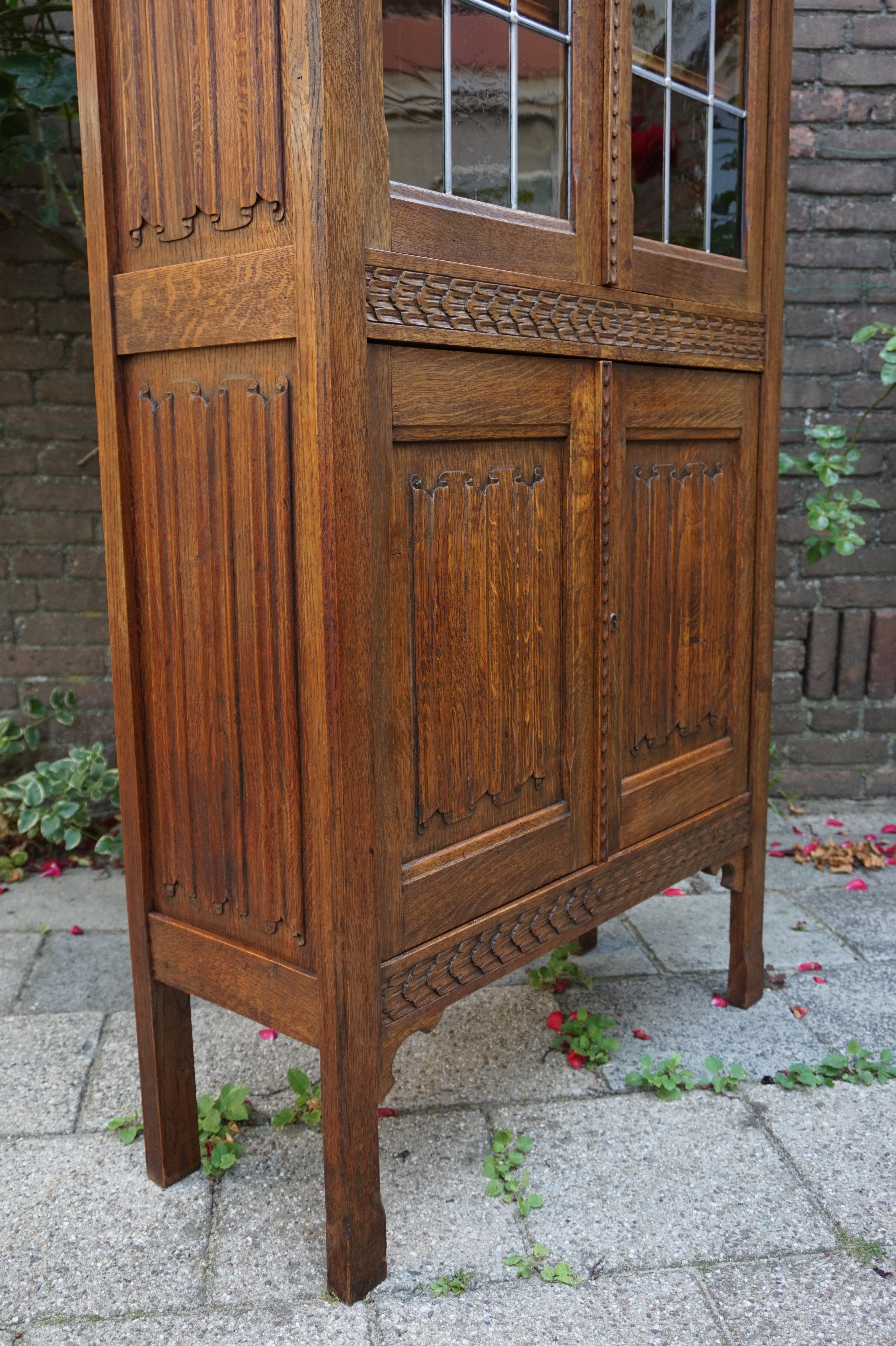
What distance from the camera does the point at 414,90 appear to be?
1.49 metres

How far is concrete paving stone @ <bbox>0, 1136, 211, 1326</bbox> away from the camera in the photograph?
160 cm

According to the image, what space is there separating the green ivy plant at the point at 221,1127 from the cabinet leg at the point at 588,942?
1004 mm

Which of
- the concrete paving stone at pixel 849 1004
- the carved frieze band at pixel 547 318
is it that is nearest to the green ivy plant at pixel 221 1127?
the concrete paving stone at pixel 849 1004

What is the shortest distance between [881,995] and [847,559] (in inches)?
64.4

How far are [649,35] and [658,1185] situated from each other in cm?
199

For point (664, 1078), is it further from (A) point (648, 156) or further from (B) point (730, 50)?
(B) point (730, 50)

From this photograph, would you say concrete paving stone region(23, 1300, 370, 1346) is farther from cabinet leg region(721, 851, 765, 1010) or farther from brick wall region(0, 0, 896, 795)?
brick wall region(0, 0, 896, 795)

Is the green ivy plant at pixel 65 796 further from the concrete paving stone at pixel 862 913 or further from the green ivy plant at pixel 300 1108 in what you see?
the concrete paving stone at pixel 862 913

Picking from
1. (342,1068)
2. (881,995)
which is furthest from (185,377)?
(881,995)

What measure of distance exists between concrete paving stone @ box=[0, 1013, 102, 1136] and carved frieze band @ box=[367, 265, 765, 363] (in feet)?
5.30

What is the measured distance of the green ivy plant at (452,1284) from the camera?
160 centimetres

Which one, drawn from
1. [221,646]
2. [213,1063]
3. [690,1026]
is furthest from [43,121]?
[690,1026]

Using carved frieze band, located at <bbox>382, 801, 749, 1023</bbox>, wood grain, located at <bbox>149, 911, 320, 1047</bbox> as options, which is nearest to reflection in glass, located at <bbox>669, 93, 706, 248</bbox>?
carved frieze band, located at <bbox>382, 801, 749, 1023</bbox>

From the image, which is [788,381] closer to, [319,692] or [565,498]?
[565,498]
